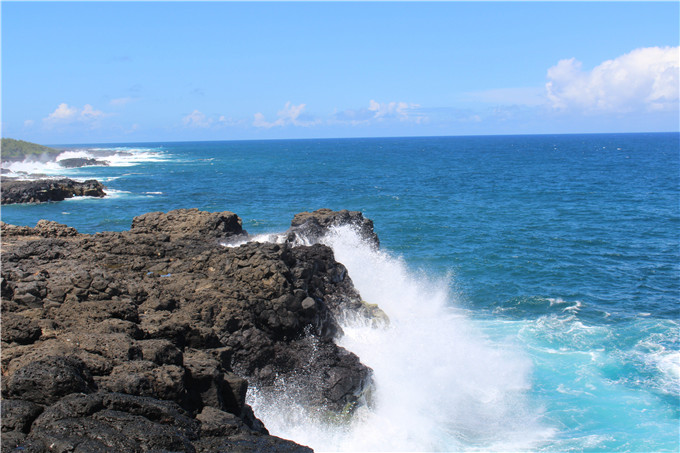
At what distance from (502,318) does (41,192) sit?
159 feet

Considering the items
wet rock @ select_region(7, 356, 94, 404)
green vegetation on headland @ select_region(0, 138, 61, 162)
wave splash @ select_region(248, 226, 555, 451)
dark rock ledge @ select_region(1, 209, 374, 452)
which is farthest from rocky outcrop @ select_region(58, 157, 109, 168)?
wet rock @ select_region(7, 356, 94, 404)

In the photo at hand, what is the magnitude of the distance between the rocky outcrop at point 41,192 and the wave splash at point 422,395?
140 ft

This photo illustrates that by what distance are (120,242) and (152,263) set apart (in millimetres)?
2187

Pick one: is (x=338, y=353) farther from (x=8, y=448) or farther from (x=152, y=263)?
(x=8, y=448)

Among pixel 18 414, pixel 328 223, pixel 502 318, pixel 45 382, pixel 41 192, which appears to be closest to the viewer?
pixel 18 414

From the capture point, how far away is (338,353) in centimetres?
1506

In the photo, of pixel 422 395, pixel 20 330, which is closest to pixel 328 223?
pixel 422 395

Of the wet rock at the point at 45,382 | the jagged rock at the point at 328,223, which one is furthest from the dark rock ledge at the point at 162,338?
the jagged rock at the point at 328,223

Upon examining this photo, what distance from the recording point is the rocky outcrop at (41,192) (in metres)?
53.4

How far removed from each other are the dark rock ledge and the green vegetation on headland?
304ft

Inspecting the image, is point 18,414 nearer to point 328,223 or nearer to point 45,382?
point 45,382

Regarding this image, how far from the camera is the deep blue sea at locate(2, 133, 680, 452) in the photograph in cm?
1474

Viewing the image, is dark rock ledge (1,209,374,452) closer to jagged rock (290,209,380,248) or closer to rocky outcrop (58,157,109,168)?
jagged rock (290,209,380,248)

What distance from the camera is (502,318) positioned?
77.6 feet
